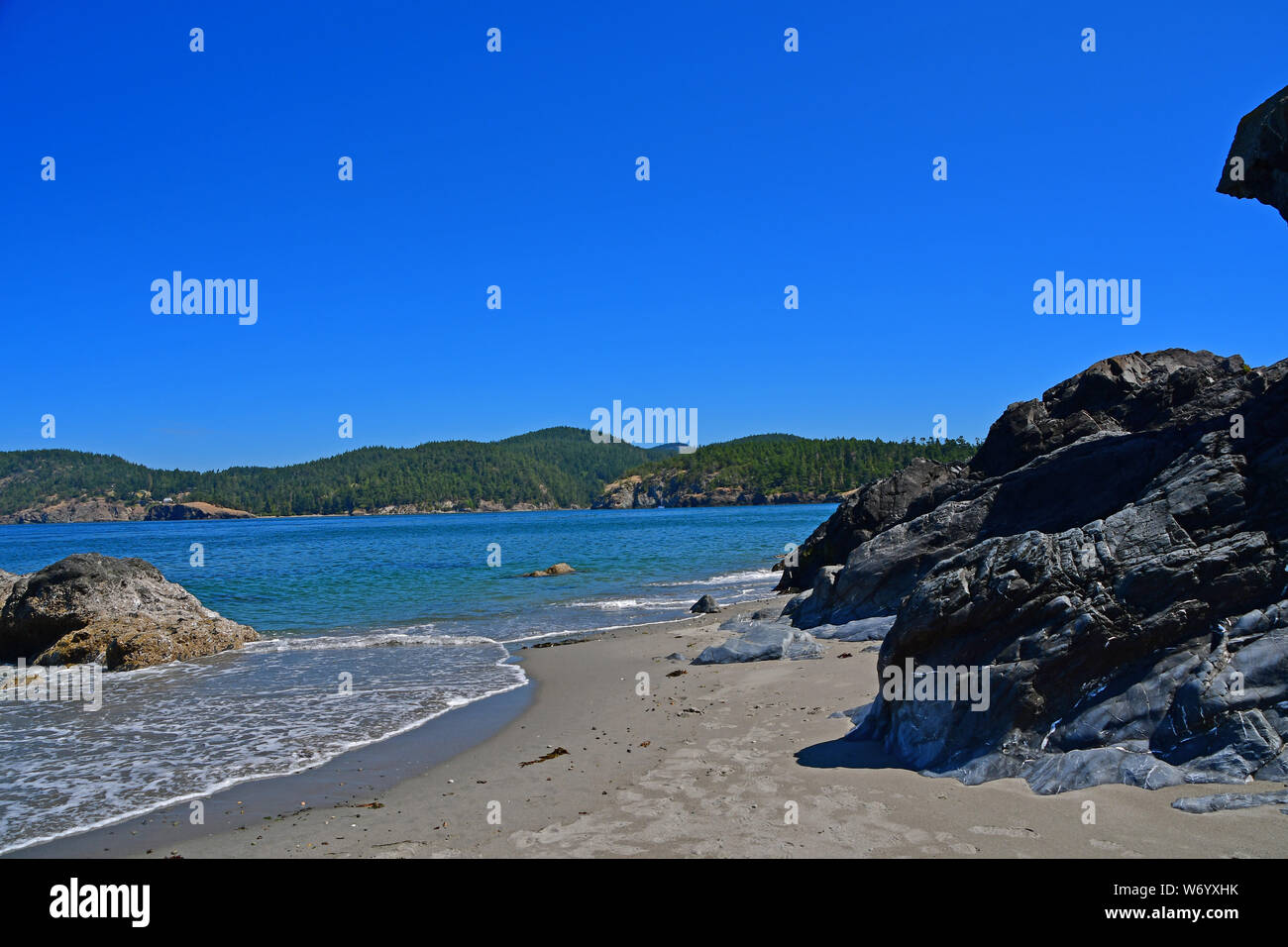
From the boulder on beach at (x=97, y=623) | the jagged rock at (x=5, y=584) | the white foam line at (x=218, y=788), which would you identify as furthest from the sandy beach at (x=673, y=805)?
the jagged rock at (x=5, y=584)

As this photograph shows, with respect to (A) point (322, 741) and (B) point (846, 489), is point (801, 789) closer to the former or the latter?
(A) point (322, 741)

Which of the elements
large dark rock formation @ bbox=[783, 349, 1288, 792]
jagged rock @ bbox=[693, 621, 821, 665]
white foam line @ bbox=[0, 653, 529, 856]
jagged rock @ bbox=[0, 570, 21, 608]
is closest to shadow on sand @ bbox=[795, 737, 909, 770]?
large dark rock formation @ bbox=[783, 349, 1288, 792]

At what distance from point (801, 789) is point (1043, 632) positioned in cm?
304

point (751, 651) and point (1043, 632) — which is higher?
point (1043, 632)

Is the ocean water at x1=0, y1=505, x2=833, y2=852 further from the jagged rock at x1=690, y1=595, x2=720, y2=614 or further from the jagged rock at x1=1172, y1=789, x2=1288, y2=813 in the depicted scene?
the jagged rock at x1=1172, y1=789, x2=1288, y2=813

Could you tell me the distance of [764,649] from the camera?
1700cm

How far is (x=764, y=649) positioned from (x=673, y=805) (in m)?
9.21

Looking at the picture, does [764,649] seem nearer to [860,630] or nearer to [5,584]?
[860,630]

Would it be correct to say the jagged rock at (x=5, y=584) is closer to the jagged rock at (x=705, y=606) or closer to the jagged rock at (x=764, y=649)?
the jagged rock at (x=764, y=649)

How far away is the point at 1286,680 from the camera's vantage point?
7184mm

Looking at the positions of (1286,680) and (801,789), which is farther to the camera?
(801,789)

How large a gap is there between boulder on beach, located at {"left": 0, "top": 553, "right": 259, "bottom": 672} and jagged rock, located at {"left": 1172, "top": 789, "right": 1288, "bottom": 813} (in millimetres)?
21194

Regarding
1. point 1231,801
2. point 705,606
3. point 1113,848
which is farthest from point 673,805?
point 705,606
